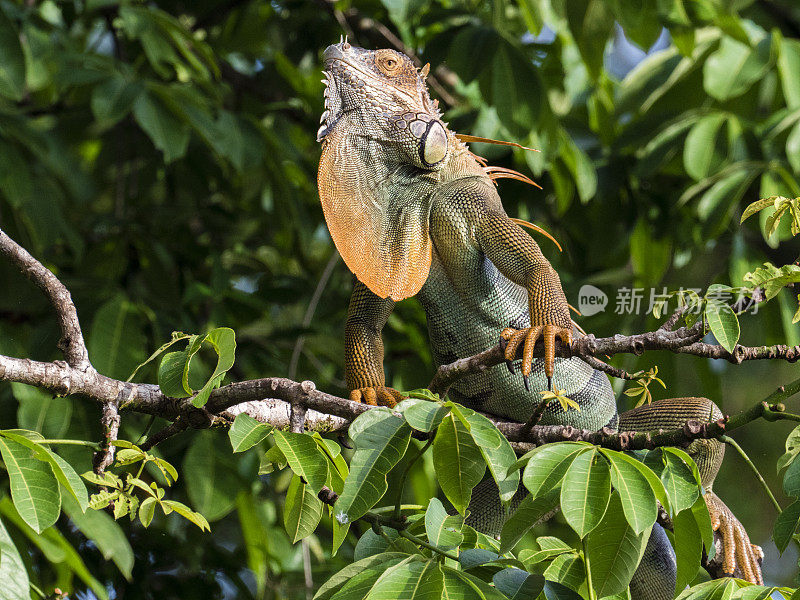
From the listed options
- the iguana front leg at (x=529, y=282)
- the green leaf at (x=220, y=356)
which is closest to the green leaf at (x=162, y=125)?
the iguana front leg at (x=529, y=282)

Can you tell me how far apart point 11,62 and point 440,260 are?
226 centimetres

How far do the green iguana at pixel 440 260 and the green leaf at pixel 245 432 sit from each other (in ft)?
1.74

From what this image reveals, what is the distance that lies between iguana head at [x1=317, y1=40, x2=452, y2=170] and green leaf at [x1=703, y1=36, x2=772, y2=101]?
8.39ft

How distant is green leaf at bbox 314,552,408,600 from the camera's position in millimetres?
1909

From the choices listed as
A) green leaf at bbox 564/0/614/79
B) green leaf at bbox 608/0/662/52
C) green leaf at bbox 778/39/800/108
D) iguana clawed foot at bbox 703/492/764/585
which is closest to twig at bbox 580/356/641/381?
iguana clawed foot at bbox 703/492/764/585

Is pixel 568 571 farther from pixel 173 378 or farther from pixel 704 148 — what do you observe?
pixel 704 148

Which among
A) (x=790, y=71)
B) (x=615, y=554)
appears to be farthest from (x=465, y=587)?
(x=790, y=71)

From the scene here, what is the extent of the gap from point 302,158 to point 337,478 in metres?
3.08

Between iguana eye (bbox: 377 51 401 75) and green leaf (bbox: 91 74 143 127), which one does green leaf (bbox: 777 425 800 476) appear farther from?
green leaf (bbox: 91 74 143 127)

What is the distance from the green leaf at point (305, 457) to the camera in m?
1.89

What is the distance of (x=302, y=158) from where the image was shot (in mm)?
4871

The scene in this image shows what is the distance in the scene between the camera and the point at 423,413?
72.8 inches

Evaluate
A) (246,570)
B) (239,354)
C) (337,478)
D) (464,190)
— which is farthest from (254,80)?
(337,478)

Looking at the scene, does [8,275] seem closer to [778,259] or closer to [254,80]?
[254,80]
